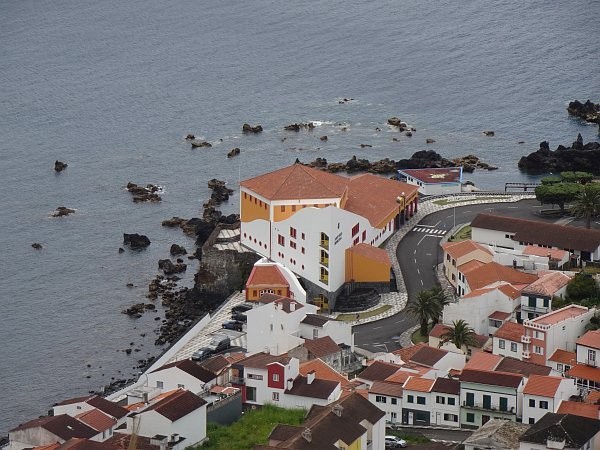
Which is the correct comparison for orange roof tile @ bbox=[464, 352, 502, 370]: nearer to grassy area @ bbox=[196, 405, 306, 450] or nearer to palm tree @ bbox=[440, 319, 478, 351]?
palm tree @ bbox=[440, 319, 478, 351]

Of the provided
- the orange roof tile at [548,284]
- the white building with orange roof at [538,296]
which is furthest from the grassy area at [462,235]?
the white building with orange roof at [538,296]

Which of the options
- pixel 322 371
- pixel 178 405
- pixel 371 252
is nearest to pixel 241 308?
pixel 371 252

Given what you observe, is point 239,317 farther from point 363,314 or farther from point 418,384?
point 418,384

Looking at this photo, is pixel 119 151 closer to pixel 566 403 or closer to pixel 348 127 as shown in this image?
pixel 348 127

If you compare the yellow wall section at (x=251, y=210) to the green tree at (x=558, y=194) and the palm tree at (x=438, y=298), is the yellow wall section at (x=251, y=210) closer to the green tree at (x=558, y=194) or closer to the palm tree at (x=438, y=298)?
the palm tree at (x=438, y=298)

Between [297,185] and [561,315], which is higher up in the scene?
[297,185]

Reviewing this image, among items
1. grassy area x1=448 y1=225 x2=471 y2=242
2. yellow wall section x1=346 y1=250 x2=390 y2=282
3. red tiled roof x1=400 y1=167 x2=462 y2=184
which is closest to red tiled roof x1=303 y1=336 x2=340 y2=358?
yellow wall section x1=346 y1=250 x2=390 y2=282

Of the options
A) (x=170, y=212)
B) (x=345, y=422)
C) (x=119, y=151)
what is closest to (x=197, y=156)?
(x=119, y=151)
